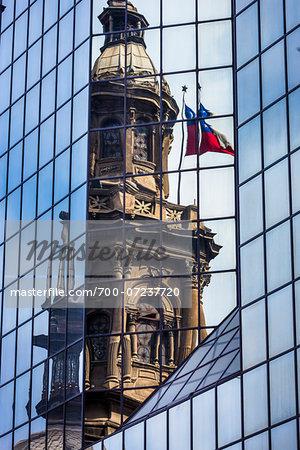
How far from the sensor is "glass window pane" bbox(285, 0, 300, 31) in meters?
58.1

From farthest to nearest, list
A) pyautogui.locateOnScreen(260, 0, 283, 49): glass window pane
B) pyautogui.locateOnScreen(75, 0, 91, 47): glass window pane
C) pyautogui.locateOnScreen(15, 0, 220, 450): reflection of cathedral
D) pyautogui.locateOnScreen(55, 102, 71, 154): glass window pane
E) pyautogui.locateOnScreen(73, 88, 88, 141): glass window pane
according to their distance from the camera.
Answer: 1. pyautogui.locateOnScreen(75, 0, 91, 47): glass window pane
2. pyautogui.locateOnScreen(55, 102, 71, 154): glass window pane
3. pyautogui.locateOnScreen(73, 88, 88, 141): glass window pane
4. pyautogui.locateOnScreen(15, 0, 220, 450): reflection of cathedral
5. pyautogui.locateOnScreen(260, 0, 283, 49): glass window pane

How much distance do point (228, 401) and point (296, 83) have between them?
1352cm

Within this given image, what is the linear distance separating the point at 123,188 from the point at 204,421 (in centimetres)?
1829

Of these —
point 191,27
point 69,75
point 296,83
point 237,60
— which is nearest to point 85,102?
point 69,75

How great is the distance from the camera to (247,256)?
55.5 m

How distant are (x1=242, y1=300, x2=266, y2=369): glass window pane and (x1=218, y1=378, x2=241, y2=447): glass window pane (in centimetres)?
111

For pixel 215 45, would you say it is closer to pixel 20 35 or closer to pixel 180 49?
pixel 180 49

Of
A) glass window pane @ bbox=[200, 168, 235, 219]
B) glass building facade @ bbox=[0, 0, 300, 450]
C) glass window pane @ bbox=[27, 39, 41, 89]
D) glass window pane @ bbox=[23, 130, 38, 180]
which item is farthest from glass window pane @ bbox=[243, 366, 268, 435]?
glass window pane @ bbox=[27, 39, 41, 89]

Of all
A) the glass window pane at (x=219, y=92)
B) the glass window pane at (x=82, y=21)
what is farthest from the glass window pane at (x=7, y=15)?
the glass window pane at (x=219, y=92)

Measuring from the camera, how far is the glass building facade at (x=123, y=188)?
61875mm

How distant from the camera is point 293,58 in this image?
57.1 meters

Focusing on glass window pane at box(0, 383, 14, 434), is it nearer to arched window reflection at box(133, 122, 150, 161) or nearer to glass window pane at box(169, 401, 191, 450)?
glass window pane at box(169, 401, 191, 450)

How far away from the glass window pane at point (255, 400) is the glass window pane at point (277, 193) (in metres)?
6.24

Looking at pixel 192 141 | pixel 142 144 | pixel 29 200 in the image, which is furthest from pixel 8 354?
pixel 192 141
